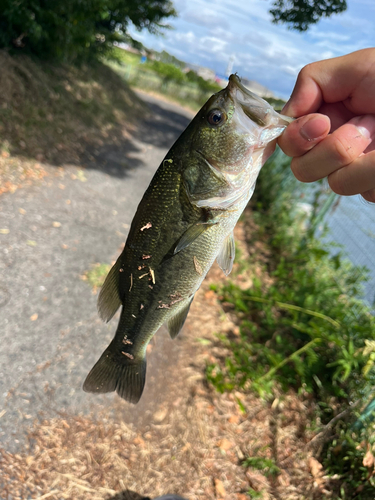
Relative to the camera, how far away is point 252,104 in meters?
1.59

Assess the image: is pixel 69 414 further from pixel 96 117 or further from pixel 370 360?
pixel 96 117

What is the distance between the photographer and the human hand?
1539 millimetres

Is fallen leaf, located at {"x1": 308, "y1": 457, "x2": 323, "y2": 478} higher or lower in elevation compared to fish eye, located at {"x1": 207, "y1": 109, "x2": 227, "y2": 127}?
lower

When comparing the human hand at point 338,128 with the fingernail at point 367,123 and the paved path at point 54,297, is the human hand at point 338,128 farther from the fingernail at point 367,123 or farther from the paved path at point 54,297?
the paved path at point 54,297

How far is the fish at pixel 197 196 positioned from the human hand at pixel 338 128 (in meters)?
0.15

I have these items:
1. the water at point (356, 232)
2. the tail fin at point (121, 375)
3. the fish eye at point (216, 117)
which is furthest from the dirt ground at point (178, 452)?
the fish eye at point (216, 117)

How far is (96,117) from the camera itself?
10352 mm

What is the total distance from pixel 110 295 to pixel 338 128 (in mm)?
1411

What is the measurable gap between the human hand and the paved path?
2.89 meters

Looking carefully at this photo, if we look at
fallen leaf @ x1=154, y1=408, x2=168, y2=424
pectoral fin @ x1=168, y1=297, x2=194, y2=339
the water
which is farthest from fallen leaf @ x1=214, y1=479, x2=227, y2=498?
the water

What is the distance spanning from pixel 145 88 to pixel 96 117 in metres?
15.0

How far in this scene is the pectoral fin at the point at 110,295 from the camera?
1.82m

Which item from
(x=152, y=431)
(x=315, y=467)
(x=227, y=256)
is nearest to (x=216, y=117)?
(x=227, y=256)

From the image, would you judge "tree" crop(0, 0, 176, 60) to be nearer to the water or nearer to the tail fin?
the water
